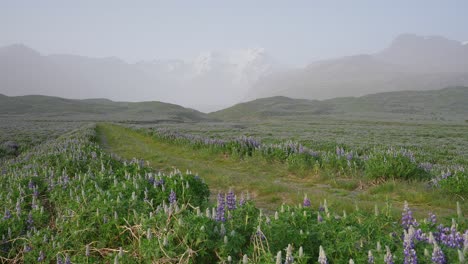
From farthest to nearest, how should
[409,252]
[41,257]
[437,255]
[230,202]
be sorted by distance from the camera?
→ [230,202] → [41,257] → [409,252] → [437,255]

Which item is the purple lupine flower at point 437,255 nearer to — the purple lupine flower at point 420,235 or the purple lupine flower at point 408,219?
the purple lupine flower at point 420,235

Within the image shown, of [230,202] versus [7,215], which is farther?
[7,215]

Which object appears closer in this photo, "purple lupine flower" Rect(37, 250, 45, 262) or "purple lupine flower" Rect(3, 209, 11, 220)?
"purple lupine flower" Rect(37, 250, 45, 262)

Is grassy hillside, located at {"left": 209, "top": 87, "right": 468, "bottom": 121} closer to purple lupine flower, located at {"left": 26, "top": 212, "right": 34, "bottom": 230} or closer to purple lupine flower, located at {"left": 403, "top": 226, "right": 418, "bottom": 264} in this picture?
purple lupine flower, located at {"left": 26, "top": 212, "right": 34, "bottom": 230}

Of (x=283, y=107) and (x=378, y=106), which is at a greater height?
(x=378, y=106)

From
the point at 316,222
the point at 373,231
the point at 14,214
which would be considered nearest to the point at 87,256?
the point at 14,214

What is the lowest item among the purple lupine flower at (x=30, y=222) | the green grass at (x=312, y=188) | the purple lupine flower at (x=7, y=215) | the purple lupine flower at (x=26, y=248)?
the green grass at (x=312, y=188)

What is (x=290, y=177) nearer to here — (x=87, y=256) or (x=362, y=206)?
(x=362, y=206)

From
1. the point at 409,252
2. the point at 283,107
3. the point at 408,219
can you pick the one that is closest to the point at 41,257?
the point at 409,252

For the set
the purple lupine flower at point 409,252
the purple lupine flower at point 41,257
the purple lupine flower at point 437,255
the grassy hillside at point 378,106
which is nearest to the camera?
the purple lupine flower at point 437,255

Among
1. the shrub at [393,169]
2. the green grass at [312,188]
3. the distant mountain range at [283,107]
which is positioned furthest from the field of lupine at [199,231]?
the distant mountain range at [283,107]

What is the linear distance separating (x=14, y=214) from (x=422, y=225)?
249 inches

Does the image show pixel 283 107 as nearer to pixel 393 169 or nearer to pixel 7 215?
pixel 393 169

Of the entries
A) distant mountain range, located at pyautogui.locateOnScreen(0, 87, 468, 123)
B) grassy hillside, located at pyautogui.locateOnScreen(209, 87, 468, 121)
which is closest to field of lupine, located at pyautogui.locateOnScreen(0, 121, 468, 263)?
distant mountain range, located at pyautogui.locateOnScreen(0, 87, 468, 123)
